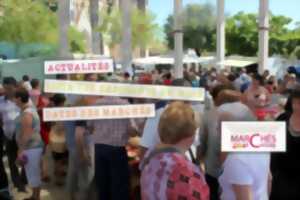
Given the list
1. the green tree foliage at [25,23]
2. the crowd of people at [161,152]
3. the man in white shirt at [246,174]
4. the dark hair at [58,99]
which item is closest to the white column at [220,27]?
the green tree foliage at [25,23]

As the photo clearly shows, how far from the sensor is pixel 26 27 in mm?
45969

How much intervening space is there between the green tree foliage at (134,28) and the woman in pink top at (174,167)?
63.2 meters

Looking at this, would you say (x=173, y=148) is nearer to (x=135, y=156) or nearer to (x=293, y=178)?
(x=293, y=178)

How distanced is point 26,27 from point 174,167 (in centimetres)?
4421

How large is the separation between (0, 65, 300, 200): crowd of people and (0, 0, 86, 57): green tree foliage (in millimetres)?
34977

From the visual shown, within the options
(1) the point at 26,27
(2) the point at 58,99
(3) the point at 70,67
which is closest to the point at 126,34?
(2) the point at 58,99

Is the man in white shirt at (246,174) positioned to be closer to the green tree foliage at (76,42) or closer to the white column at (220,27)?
the white column at (220,27)

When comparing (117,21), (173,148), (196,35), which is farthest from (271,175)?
(196,35)

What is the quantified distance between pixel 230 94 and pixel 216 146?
0.65m

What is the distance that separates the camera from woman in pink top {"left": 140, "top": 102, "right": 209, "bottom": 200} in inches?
126

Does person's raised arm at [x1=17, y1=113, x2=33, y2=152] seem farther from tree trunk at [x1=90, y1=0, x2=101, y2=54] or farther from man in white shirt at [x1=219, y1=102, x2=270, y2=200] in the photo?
tree trunk at [x1=90, y1=0, x2=101, y2=54]

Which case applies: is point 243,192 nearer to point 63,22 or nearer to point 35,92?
point 35,92

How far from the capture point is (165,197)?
325 cm

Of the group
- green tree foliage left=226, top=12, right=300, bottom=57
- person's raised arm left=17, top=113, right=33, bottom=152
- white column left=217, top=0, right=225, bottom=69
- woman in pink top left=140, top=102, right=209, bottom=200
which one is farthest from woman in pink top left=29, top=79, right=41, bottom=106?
green tree foliage left=226, top=12, right=300, bottom=57
